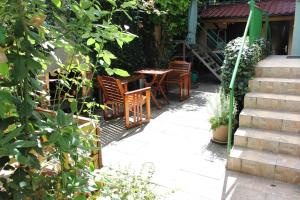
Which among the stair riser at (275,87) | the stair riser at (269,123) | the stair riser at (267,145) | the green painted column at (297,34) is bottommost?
the stair riser at (267,145)

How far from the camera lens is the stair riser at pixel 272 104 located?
3947mm

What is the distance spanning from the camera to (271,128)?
385cm

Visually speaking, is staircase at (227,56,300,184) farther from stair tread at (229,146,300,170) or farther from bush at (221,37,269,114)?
bush at (221,37,269,114)

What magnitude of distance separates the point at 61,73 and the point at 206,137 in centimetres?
364

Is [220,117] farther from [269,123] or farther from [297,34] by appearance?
[297,34]

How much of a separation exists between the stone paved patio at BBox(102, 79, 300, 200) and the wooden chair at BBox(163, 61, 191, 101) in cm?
130

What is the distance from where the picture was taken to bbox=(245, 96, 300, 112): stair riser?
3.95 metres

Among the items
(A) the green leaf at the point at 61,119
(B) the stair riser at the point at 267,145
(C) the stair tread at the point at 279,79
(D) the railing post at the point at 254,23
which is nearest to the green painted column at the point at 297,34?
(D) the railing post at the point at 254,23

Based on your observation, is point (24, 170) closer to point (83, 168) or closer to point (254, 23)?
point (83, 168)

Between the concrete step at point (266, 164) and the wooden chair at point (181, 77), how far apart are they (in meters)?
4.04

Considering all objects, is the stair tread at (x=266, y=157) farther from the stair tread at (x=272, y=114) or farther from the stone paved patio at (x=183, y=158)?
the stair tread at (x=272, y=114)

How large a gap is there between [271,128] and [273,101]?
1.48ft

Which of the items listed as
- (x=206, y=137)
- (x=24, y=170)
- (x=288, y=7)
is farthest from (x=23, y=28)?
(x=288, y=7)

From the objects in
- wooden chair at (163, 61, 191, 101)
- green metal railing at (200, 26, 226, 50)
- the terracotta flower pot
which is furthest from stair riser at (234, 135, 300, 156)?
green metal railing at (200, 26, 226, 50)
